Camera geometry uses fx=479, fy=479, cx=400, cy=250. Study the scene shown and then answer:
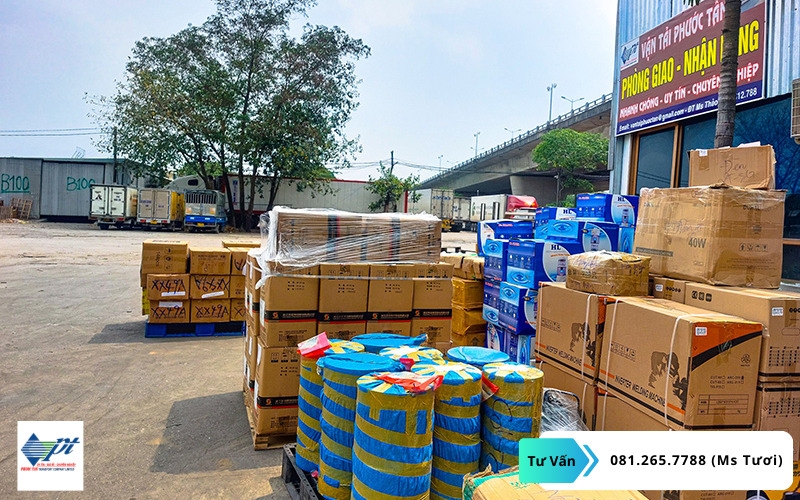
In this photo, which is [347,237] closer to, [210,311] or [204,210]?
[210,311]

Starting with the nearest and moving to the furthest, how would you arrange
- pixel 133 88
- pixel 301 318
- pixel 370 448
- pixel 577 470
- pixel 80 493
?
pixel 577 470, pixel 370 448, pixel 80 493, pixel 301 318, pixel 133 88

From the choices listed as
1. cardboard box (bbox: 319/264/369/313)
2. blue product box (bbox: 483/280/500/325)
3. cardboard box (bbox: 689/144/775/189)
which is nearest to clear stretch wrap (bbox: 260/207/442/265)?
cardboard box (bbox: 319/264/369/313)

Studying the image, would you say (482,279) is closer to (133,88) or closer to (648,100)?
(648,100)

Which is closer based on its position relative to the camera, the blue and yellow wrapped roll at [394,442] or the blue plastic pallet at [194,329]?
the blue and yellow wrapped roll at [394,442]

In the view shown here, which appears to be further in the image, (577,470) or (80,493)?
(80,493)

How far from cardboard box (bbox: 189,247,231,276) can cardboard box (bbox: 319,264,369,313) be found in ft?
12.1

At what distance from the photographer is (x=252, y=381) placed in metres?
4.30

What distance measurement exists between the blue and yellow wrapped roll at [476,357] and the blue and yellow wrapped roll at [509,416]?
1.05 ft

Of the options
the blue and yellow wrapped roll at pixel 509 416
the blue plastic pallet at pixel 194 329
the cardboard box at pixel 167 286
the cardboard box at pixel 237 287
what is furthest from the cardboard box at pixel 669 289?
the cardboard box at pixel 167 286

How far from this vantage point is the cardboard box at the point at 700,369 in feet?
8.16

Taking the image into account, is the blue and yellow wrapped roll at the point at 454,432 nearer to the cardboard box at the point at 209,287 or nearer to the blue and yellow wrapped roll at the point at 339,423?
the blue and yellow wrapped roll at the point at 339,423

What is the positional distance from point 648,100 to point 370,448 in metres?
9.15

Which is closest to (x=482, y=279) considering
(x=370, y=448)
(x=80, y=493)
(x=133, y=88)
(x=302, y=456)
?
(x=302, y=456)

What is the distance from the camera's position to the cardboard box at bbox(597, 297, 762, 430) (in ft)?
8.16
